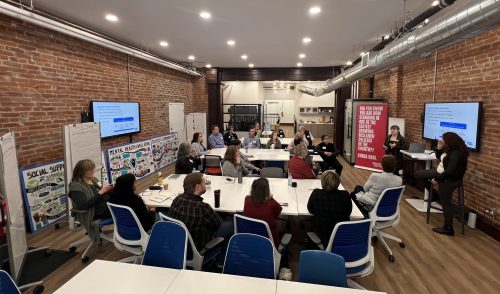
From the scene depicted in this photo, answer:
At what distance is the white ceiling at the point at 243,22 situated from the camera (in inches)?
168

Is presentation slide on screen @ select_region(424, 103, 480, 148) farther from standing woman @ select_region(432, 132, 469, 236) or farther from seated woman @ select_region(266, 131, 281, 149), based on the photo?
seated woman @ select_region(266, 131, 281, 149)

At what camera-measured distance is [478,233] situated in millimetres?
4562

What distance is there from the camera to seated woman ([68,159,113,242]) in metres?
3.64

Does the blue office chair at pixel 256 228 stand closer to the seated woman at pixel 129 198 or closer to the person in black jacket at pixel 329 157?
the seated woman at pixel 129 198

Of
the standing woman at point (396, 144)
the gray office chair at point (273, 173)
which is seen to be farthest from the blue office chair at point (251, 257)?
the standing woman at point (396, 144)

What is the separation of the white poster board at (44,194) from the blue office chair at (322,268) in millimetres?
4240

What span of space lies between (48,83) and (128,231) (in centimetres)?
320

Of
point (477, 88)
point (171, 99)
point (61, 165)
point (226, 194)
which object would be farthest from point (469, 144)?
point (171, 99)

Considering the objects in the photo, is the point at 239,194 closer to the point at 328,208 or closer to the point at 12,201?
the point at 328,208

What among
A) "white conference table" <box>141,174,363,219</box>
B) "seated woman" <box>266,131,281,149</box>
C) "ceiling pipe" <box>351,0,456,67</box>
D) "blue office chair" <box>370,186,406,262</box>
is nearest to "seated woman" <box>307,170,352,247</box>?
"white conference table" <box>141,174,363,219</box>

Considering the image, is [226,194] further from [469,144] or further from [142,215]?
[469,144]

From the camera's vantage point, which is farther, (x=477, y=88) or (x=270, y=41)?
(x=270, y=41)

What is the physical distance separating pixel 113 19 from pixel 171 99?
4.65 meters

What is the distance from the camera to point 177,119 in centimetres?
993
